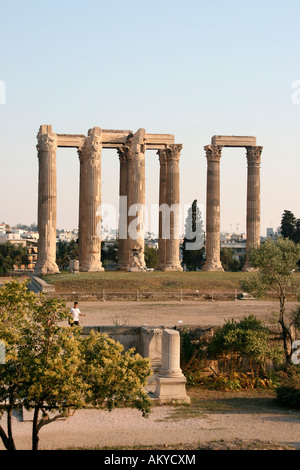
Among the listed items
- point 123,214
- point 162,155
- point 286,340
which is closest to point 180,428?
point 286,340

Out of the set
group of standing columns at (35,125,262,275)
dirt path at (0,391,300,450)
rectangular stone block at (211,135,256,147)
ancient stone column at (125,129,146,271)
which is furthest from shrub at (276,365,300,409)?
rectangular stone block at (211,135,256,147)

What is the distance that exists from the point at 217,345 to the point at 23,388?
464 inches

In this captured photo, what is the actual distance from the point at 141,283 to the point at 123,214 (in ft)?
A: 39.8

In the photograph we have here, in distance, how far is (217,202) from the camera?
211 feet

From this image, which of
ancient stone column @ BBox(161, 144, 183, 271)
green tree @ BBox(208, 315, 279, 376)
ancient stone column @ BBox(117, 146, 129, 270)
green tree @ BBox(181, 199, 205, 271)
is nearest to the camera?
green tree @ BBox(208, 315, 279, 376)

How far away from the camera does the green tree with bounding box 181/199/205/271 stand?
100812 mm

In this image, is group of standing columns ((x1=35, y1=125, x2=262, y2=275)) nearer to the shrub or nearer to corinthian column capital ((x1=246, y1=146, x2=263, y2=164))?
corinthian column capital ((x1=246, y1=146, x2=263, y2=164))

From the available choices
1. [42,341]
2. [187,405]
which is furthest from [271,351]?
[42,341]

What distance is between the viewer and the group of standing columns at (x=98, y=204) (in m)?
57.2

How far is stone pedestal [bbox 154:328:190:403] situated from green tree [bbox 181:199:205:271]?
7802 centimetres

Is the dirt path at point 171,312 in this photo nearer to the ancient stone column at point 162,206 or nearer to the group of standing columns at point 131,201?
the group of standing columns at point 131,201

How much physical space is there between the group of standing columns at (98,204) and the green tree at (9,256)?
47.7 m

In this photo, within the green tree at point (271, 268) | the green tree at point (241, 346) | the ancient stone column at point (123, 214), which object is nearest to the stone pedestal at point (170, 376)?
the green tree at point (241, 346)

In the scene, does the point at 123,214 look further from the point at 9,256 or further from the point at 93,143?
the point at 9,256
